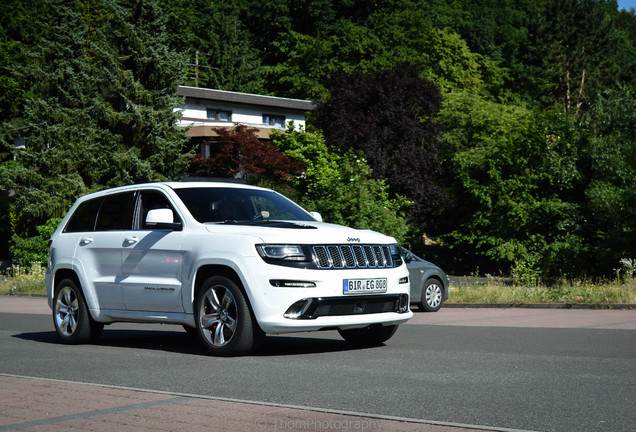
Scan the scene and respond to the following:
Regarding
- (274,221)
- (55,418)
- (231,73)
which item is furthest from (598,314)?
(231,73)

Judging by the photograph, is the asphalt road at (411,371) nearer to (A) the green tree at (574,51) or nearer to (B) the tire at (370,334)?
(B) the tire at (370,334)

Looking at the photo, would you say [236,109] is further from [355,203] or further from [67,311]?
[67,311]

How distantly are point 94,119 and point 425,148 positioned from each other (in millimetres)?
16507

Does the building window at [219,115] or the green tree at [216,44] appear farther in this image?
the green tree at [216,44]

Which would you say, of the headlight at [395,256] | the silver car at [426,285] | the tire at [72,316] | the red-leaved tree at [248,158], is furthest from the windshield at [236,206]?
the red-leaved tree at [248,158]

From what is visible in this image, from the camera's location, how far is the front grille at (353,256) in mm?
9570

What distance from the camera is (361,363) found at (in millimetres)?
9227

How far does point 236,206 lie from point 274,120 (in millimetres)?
49318

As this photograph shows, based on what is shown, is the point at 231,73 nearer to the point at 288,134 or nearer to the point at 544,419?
the point at 288,134

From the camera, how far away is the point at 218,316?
9.73 metres

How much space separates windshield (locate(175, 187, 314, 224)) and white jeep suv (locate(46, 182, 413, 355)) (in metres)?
0.01

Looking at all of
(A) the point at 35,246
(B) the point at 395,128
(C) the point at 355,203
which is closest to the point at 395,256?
(C) the point at 355,203

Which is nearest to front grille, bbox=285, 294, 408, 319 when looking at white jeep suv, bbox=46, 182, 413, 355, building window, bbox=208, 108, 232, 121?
white jeep suv, bbox=46, 182, 413, 355

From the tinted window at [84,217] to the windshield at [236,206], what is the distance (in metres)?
1.62
